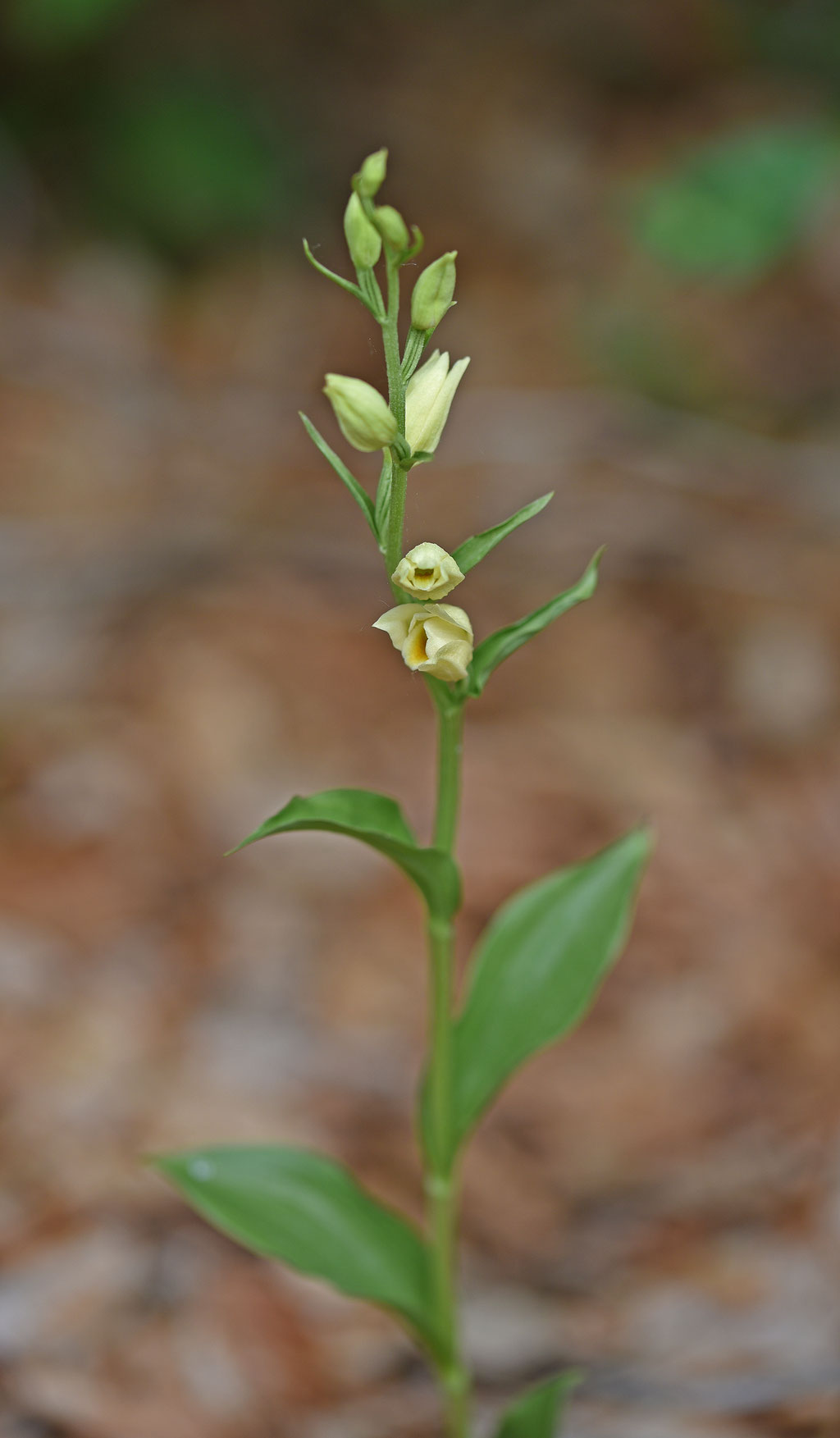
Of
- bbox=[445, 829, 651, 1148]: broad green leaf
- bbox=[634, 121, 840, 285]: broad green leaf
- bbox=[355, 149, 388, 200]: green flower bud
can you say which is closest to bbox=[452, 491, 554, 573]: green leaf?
bbox=[355, 149, 388, 200]: green flower bud

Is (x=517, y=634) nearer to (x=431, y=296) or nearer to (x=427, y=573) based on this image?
(x=427, y=573)

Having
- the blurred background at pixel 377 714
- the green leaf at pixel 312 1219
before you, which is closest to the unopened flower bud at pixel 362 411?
the green leaf at pixel 312 1219

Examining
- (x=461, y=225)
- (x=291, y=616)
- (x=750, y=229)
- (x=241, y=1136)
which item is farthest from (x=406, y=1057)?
(x=461, y=225)

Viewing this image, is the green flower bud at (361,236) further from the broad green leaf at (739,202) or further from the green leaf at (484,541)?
the broad green leaf at (739,202)

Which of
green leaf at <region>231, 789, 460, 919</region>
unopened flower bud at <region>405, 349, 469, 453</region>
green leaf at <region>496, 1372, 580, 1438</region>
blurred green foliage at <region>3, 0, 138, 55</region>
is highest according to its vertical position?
blurred green foliage at <region>3, 0, 138, 55</region>

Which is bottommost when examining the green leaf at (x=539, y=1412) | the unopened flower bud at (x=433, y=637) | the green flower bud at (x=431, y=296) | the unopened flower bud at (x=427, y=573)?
the green leaf at (x=539, y=1412)

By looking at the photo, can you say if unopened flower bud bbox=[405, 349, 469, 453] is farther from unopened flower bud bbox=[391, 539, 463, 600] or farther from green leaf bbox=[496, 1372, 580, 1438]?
green leaf bbox=[496, 1372, 580, 1438]

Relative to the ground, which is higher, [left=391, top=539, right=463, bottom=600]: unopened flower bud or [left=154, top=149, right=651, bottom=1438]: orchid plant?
[left=391, top=539, right=463, bottom=600]: unopened flower bud
